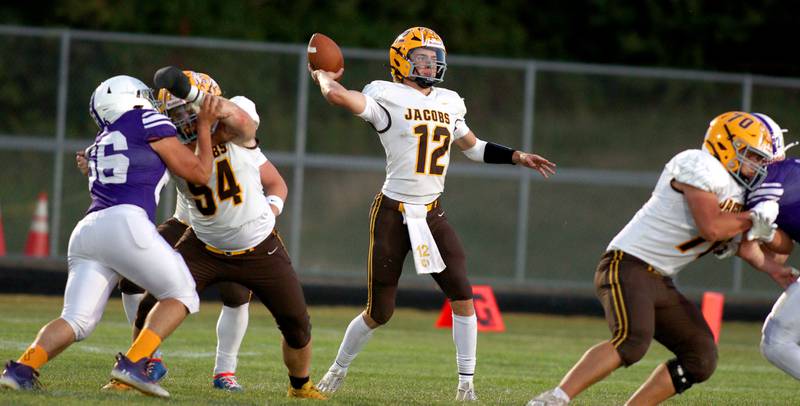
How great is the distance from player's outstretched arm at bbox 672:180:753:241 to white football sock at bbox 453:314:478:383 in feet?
5.71

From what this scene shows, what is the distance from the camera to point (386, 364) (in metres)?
9.02

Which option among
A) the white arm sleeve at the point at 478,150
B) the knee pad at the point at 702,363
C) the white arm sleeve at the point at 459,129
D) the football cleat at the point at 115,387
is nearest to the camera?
the knee pad at the point at 702,363

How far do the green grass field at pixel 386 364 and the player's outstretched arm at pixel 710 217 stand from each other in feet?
5.32

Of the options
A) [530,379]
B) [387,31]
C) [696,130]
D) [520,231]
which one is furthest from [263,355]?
[387,31]

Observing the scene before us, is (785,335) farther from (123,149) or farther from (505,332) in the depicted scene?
(505,332)

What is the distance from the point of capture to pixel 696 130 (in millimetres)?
15062

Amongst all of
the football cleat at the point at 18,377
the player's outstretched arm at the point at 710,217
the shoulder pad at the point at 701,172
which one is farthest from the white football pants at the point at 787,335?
the football cleat at the point at 18,377

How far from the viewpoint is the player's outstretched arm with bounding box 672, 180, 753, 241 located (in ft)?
19.4

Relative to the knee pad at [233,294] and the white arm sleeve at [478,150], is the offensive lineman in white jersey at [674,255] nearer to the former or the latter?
the white arm sleeve at [478,150]

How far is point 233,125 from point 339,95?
102 centimetres

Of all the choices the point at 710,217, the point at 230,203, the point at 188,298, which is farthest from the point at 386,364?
the point at 710,217

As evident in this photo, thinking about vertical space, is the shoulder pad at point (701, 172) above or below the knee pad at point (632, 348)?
above

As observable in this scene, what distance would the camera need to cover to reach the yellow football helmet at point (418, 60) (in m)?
7.54

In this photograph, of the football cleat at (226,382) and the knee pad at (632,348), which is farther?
the football cleat at (226,382)
